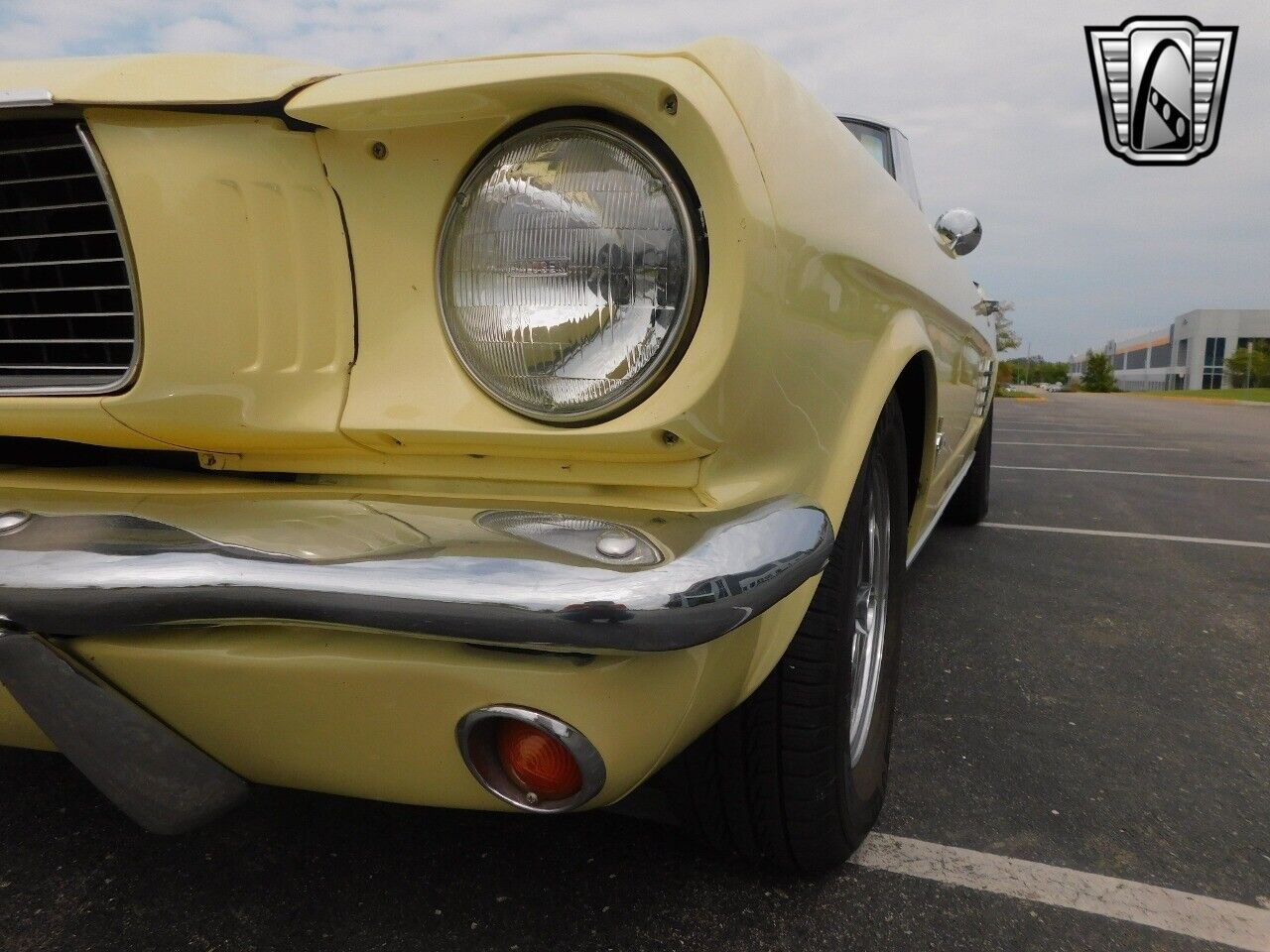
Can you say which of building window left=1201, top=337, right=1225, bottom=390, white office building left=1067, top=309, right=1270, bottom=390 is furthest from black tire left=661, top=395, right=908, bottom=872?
building window left=1201, top=337, right=1225, bottom=390

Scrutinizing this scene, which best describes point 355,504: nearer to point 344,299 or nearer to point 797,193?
point 344,299

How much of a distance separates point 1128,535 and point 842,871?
141 inches

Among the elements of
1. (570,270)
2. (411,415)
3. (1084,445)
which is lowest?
(1084,445)

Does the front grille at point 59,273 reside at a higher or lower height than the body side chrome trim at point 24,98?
lower

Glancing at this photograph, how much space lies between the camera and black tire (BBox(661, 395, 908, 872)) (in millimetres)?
1311

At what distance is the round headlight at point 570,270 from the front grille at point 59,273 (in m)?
0.45

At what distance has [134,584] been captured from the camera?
97 cm

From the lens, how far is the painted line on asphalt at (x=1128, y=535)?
4273 millimetres

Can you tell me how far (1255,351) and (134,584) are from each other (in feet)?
228

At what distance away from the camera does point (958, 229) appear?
254 centimetres

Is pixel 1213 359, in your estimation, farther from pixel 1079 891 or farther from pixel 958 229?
pixel 1079 891

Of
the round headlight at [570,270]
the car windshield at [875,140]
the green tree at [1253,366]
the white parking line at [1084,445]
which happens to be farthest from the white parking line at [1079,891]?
the green tree at [1253,366]

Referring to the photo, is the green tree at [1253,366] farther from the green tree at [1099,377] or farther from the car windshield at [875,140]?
the car windshield at [875,140]

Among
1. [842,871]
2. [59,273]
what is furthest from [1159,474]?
[59,273]
